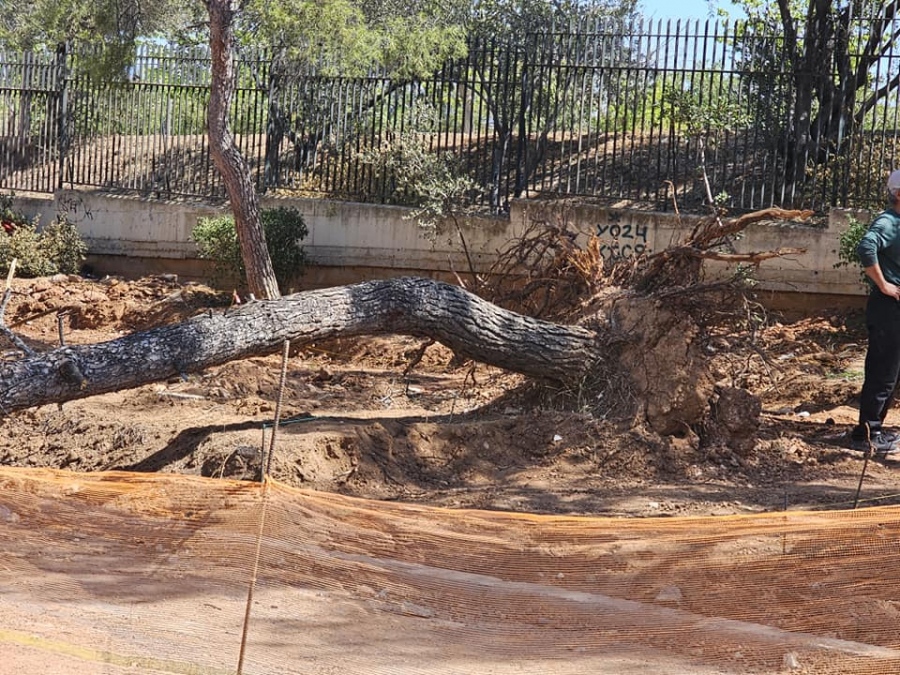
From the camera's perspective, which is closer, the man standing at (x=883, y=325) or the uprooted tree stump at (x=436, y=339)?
the uprooted tree stump at (x=436, y=339)

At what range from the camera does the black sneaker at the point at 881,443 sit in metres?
7.49

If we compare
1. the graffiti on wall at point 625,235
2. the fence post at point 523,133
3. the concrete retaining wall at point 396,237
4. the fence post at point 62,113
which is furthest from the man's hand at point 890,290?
the fence post at point 62,113

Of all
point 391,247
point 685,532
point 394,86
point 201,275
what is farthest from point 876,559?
point 201,275

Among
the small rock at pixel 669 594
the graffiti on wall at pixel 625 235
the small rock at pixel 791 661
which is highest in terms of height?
the graffiti on wall at pixel 625 235

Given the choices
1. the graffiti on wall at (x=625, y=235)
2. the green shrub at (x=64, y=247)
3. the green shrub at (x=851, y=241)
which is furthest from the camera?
the green shrub at (x=64, y=247)

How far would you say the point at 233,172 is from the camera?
12.1 meters

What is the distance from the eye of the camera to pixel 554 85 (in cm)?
1341

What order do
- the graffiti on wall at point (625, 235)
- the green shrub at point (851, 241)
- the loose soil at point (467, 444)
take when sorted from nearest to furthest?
the loose soil at point (467, 444)
the green shrub at point (851, 241)
the graffiti on wall at point (625, 235)

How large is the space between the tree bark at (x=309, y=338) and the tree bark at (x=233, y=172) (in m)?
4.96

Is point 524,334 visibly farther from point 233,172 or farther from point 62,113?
point 62,113

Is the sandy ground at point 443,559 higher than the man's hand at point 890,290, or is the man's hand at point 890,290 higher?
the man's hand at point 890,290

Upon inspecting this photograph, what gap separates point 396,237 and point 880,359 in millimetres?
7317

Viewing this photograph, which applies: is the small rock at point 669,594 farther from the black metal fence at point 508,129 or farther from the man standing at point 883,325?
the black metal fence at point 508,129

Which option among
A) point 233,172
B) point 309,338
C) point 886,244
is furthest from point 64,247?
point 886,244
